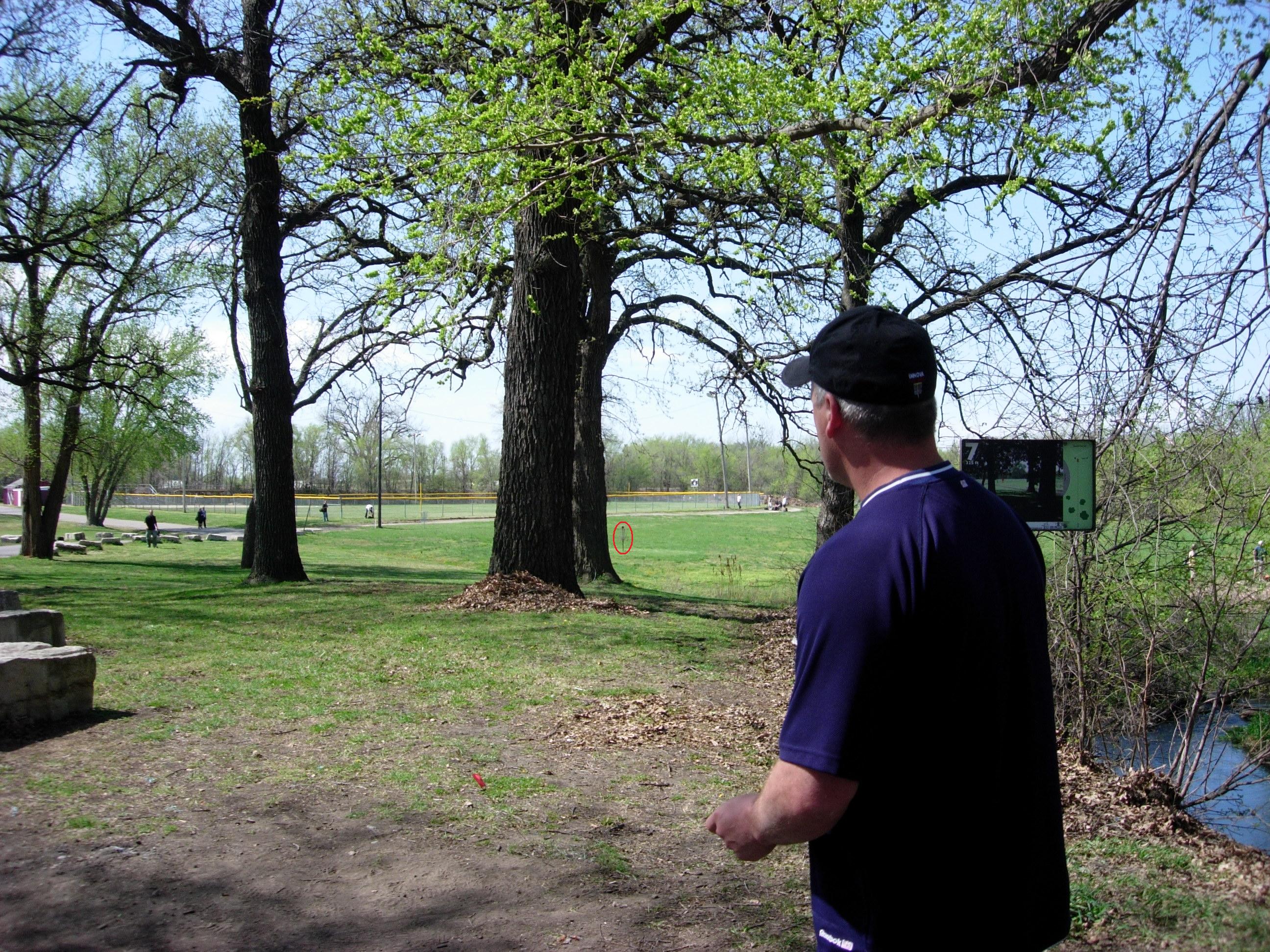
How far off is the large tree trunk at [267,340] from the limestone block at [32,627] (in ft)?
25.0

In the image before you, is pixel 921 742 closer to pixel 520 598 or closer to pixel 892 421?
pixel 892 421

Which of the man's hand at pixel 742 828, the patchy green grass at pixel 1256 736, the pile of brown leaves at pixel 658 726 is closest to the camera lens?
the man's hand at pixel 742 828

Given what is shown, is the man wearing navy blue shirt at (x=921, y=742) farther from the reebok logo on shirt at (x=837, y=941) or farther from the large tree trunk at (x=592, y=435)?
the large tree trunk at (x=592, y=435)

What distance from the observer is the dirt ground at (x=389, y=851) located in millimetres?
3938

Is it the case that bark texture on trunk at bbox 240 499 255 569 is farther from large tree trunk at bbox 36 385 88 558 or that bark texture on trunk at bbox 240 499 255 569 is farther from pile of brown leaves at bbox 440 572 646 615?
pile of brown leaves at bbox 440 572 646 615

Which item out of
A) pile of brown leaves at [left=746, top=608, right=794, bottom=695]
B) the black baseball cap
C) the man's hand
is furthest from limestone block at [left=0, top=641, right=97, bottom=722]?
the black baseball cap

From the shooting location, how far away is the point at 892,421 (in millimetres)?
2068

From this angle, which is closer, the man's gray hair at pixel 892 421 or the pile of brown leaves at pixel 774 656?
the man's gray hair at pixel 892 421

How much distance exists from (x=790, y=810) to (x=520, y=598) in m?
10.7

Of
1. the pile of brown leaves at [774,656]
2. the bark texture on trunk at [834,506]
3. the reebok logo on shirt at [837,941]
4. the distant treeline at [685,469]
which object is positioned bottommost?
the pile of brown leaves at [774,656]

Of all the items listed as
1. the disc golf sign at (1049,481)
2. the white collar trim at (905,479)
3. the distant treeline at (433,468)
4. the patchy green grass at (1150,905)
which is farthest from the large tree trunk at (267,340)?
the distant treeline at (433,468)

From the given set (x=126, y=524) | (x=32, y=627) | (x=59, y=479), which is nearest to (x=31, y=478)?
(x=59, y=479)

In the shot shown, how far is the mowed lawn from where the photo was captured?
402 centimetres

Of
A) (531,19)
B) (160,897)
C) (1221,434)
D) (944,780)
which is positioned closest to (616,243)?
(531,19)
